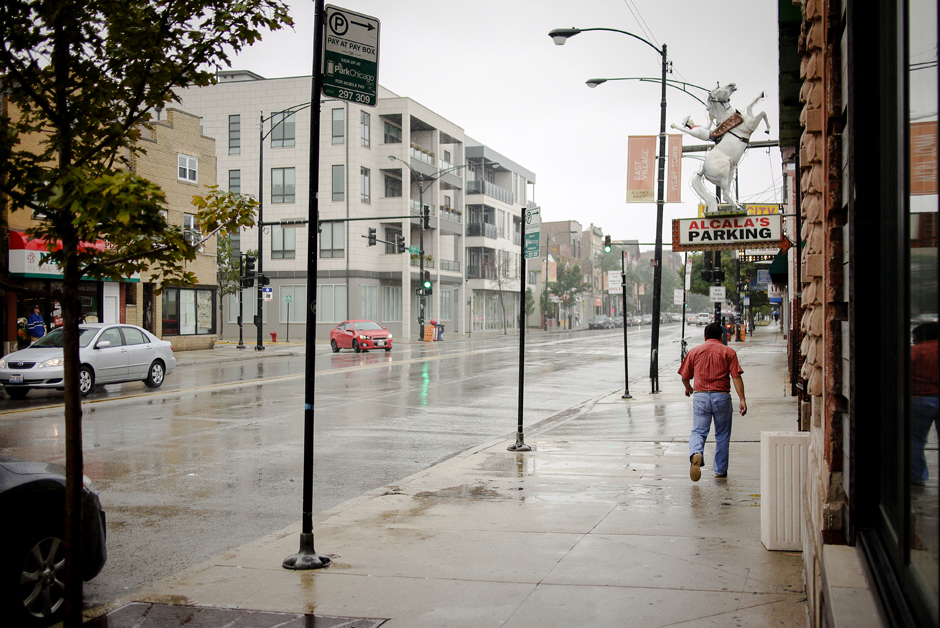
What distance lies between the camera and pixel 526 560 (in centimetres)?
589

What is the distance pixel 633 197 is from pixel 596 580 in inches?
554

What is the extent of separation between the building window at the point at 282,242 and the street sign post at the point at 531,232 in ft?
139

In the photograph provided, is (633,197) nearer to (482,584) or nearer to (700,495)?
(700,495)

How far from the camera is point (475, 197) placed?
6744cm

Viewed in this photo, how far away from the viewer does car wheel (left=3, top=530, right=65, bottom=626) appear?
15.3ft

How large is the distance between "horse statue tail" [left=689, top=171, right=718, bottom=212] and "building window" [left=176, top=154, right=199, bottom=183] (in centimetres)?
2943

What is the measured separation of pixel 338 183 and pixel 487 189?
19.5 meters

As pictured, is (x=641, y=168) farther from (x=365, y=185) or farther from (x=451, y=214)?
(x=451, y=214)

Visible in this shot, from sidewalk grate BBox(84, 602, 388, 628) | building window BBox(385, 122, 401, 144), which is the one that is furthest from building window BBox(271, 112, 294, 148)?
sidewalk grate BBox(84, 602, 388, 628)

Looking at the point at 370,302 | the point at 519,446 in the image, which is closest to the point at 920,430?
the point at 519,446

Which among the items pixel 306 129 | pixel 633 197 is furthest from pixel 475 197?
pixel 633 197

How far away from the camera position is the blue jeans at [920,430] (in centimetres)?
204

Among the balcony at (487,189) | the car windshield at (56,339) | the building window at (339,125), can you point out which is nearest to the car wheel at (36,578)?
the car windshield at (56,339)

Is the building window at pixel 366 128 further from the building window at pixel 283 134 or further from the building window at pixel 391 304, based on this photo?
the building window at pixel 391 304
